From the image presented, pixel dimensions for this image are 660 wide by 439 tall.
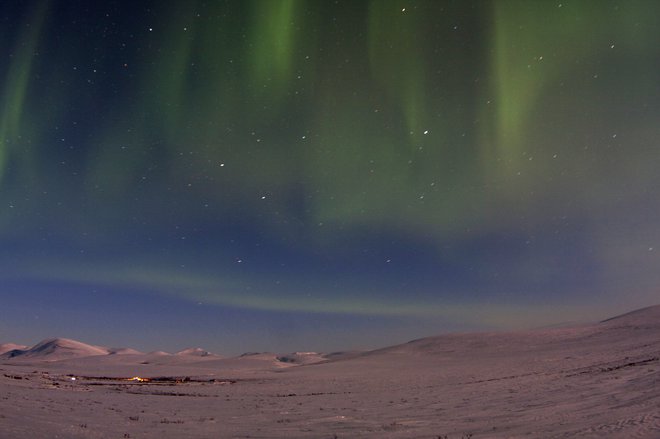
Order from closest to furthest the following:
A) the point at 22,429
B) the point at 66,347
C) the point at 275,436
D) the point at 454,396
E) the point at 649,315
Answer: the point at 22,429, the point at 275,436, the point at 454,396, the point at 649,315, the point at 66,347

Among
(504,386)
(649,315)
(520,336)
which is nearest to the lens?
(504,386)

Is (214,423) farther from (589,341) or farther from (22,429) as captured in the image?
(589,341)

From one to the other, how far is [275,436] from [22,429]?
23.4 ft

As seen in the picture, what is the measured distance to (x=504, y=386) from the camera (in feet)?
81.4

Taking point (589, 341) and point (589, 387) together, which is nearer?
point (589, 387)

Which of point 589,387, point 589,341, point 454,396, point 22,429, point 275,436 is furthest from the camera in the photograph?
point 589,341

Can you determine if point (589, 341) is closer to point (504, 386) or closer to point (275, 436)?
point (504, 386)

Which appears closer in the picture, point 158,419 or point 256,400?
point 158,419

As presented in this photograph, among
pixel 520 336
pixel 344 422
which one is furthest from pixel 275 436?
pixel 520 336

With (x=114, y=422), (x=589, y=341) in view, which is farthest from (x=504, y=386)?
(x=589, y=341)

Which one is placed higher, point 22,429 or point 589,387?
point 22,429

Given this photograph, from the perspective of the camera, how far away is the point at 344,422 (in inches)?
633

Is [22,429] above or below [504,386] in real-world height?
above

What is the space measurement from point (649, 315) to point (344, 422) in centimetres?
6127
